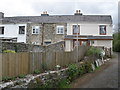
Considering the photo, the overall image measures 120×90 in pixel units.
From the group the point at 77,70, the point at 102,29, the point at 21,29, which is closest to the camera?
the point at 77,70

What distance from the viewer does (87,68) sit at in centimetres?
1202

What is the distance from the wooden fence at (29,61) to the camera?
333 inches

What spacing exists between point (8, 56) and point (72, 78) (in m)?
3.78

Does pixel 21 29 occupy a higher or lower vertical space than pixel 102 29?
higher

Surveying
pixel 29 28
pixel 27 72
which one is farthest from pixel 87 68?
pixel 29 28

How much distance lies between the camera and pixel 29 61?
1002cm

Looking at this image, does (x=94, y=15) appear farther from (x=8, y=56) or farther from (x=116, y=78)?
(x=8, y=56)

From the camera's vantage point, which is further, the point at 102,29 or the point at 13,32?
the point at 13,32

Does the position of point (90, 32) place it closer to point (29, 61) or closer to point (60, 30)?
point (60, 30)

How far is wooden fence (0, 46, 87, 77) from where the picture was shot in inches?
333

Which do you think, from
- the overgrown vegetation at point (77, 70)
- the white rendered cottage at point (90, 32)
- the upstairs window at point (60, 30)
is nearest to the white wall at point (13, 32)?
the upstairs window at point (60, 30)

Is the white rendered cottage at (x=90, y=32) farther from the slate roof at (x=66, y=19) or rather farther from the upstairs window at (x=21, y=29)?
the upstairs window at (x=21, y=29)

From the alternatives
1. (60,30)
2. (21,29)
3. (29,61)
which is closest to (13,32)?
(21,29)

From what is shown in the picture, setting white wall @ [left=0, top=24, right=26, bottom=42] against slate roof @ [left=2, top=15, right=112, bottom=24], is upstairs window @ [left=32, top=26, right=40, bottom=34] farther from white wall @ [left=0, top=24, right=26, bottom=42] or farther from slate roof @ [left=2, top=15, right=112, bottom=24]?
white wall @ [left=0, top=24, right=26, bottom=42]
